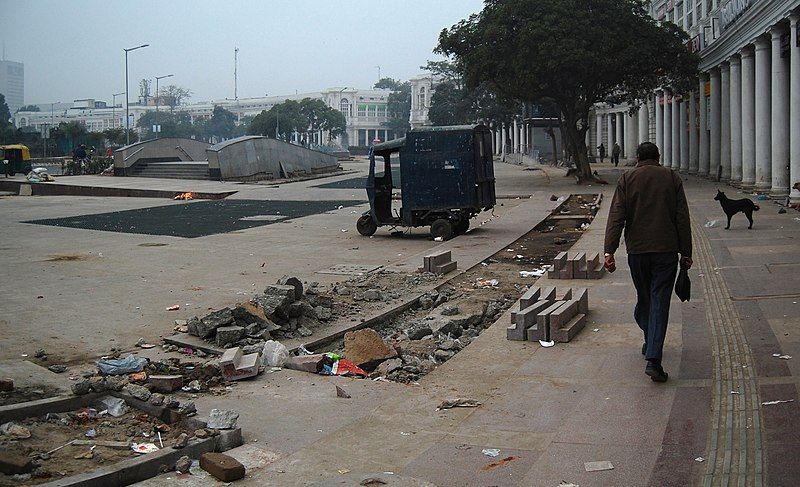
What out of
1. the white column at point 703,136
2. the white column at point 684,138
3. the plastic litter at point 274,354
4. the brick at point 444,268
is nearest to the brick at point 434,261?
the brick at point 444,268

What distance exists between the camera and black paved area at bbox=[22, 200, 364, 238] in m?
23.3

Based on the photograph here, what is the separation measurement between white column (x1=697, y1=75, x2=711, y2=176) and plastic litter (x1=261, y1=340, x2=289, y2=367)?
1521 inches

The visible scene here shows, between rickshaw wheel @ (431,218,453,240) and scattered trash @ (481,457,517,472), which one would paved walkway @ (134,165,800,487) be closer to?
scattered trash @ (481,457,517,472)

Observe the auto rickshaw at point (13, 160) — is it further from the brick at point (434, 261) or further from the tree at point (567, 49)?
the brick at point (434, 261)

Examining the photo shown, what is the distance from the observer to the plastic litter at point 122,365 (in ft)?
26.8

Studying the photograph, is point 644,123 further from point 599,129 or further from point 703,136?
point 599,129

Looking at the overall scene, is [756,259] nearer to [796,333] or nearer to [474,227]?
[796,333]

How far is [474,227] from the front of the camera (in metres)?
22.8

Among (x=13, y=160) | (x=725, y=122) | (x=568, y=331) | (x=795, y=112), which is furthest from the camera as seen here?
(x=13, y=160)

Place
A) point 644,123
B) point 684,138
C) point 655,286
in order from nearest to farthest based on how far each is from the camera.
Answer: point 655,286, point 684,138, point 644,123

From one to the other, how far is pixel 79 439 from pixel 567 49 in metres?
31.8

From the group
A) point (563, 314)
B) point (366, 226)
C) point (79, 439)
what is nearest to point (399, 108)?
point (366, 226)

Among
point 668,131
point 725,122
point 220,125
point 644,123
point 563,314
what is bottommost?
point 563,314

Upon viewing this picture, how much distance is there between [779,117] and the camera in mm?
26906
